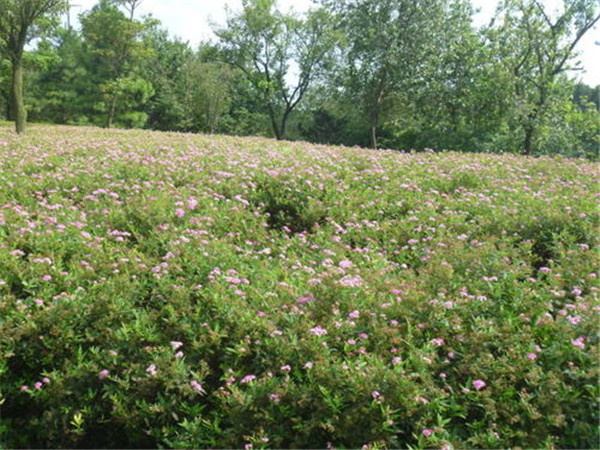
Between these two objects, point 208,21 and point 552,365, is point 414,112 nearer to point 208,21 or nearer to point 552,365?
point 208,21

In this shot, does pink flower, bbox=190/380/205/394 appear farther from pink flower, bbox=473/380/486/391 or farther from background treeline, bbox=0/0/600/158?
background treeline, bbox=0/0/600/158

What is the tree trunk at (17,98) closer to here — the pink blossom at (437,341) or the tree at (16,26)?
the tree at (16,26)

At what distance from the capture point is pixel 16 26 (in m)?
18.2

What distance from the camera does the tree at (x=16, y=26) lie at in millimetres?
17219

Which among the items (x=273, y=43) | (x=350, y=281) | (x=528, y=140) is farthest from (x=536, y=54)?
(x=350, y=281)

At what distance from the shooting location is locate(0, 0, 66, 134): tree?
56.5ft

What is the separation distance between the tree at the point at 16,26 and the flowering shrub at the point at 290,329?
14578 millimetres

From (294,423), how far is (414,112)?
1209 inches

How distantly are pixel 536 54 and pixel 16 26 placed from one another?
1046 inches

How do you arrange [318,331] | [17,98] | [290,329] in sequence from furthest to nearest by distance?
[17,98]
[290,329]
[318,331]

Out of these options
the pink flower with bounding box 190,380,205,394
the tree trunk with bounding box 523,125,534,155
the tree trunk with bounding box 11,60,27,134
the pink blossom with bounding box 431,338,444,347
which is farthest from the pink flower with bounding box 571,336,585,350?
the tree trunk with bounding box 523,125,534,155

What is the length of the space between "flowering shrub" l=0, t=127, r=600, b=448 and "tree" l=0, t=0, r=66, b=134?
14.6 m

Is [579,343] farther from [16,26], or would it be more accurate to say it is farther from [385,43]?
[385,43]

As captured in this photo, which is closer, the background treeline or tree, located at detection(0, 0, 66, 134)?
tree, located at detection(0, 0, 66, 134)
